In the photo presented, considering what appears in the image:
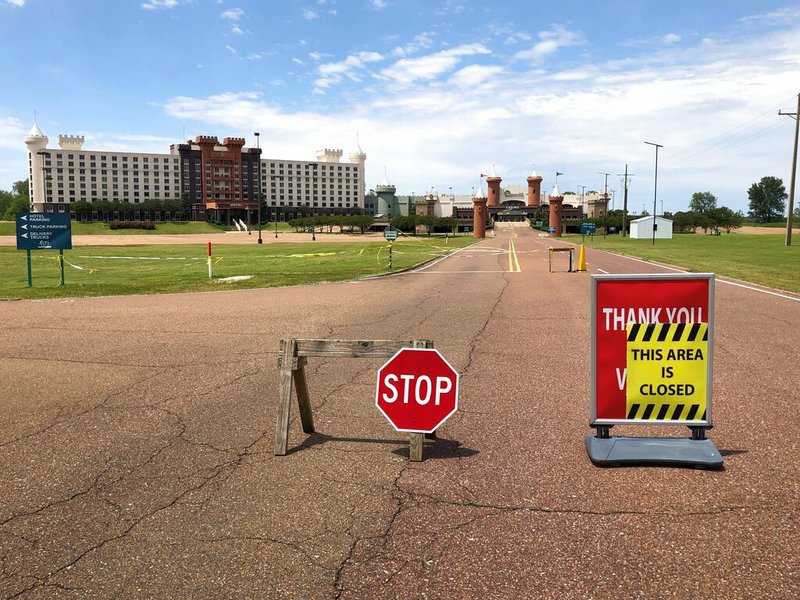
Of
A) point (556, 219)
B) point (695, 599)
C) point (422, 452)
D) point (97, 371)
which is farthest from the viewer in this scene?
point (556, 219)

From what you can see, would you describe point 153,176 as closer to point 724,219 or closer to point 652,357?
point 724,219

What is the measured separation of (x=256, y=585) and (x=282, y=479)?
1.47 meters

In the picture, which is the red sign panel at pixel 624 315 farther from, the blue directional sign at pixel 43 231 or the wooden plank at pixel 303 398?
the blue directional sign at pixel 43 231

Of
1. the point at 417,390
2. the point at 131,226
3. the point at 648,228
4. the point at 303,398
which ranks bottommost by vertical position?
the point at 303,398

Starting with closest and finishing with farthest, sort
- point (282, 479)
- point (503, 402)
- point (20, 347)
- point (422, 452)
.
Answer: point (282, 479) → point (422, 452) → point (503, 402) → point (20, 347)

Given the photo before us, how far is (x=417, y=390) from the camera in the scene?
5562 millimetres

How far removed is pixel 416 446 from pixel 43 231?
1895 centimetres

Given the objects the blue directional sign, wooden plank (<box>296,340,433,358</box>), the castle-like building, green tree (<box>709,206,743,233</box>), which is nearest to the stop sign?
wooden plank (<box>296,340,433,358</box>)

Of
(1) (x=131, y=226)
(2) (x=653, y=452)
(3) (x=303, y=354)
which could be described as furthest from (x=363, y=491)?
(1) (x=131, y=226)

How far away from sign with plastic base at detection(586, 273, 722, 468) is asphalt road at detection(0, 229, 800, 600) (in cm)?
40

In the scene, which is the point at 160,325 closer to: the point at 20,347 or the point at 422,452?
the point at 20,347

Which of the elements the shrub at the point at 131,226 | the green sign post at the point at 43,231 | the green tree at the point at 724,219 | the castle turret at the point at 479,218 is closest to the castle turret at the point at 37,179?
the shrub at the point at 131,226

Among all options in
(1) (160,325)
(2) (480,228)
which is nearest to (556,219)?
(2) (480,228)

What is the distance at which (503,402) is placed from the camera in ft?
23.4
